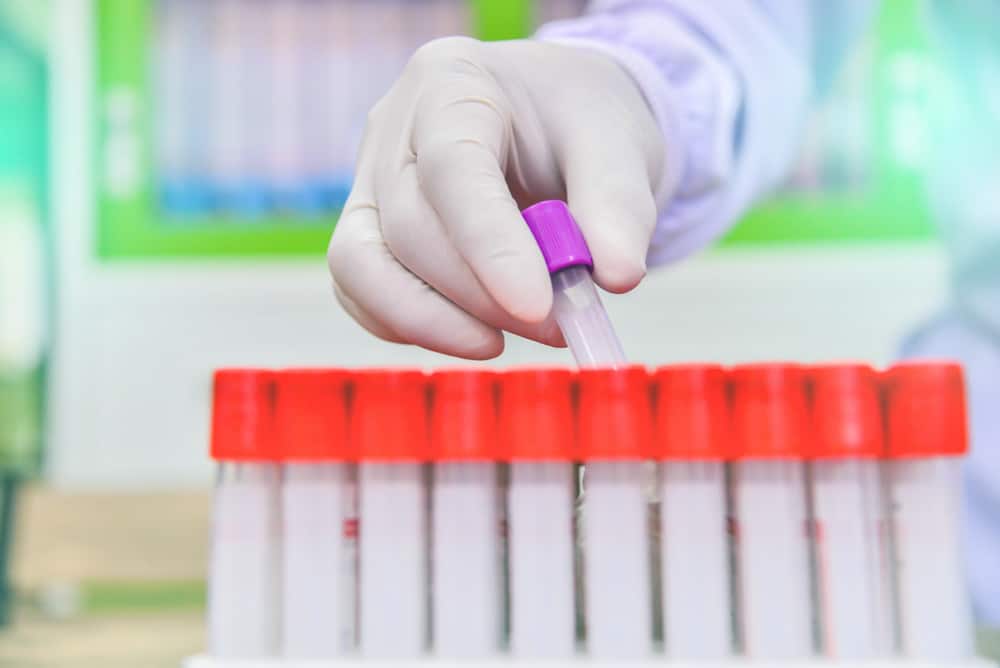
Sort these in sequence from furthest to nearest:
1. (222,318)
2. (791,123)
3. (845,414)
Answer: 1. (222,318)
2. (791,123)
3. (845,414)

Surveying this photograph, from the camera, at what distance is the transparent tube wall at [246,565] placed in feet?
1.15

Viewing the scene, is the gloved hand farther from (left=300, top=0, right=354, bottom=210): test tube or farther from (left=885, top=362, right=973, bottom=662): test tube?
(left=300, top=0, right=354, bottom=210): test tube

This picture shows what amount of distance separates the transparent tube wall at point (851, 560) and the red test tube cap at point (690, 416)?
0.04m

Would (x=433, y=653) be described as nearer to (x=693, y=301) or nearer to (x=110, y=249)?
(x=693, y=301)

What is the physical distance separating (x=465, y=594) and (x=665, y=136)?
334 mm

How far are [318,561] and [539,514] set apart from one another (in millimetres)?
84

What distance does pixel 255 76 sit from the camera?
5.13ft

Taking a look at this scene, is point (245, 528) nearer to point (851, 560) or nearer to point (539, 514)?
point (539, 514)

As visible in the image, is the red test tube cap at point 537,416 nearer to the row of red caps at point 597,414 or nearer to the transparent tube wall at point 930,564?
the row of red caps at point 597,414

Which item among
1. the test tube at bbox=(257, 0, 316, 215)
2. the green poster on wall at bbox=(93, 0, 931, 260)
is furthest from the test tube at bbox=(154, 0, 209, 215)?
the test tube at bbox=(257, 0, 316, 215)

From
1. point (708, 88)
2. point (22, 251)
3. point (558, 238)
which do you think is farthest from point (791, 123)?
point (22, 251)

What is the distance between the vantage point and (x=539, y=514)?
13.8 inches

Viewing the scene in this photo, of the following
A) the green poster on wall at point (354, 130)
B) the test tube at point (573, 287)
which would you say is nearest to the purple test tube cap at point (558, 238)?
the test tube at point (573, 287)

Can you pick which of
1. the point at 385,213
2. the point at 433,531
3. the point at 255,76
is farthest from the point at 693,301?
the point at 433,531
